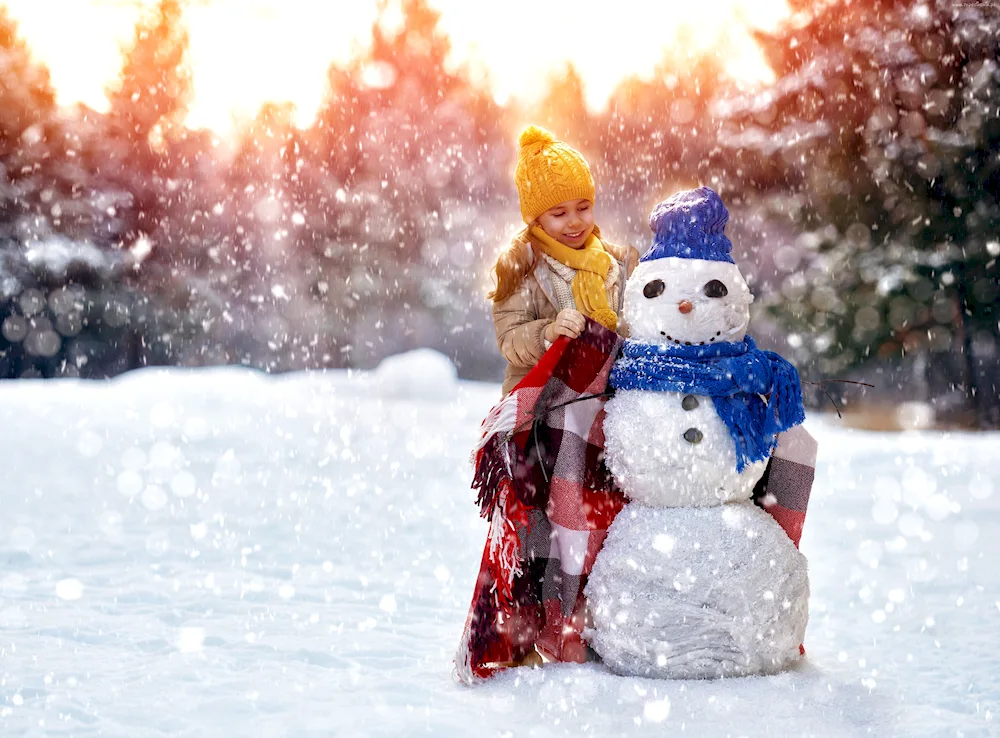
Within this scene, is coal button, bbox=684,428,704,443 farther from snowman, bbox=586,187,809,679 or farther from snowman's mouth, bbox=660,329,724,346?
snowman's mouth, bbox=660,329,724,346

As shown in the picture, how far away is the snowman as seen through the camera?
238 centimetres

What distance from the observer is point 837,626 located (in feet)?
10.8

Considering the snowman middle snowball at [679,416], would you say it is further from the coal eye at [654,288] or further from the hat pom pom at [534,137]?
the hat pom pom at [534,137]

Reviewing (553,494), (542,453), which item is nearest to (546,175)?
(542,453)

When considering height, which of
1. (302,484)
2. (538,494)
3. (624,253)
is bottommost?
(302,484)

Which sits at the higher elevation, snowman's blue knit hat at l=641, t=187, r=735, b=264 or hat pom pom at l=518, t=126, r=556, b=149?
hat pom pom at l=518, t=126, r=556, b=149

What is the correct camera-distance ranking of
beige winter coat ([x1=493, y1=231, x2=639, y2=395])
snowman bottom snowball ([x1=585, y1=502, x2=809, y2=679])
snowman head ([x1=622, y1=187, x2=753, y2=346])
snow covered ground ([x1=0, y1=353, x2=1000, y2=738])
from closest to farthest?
1. snow covered ground ([x1=0, y1=353, x2=1000, y2=738])
2. snowman bottom snowball ([x1=585, y1=502, x2=809, y2=679])
3. snowman head ([x1=622, y1=187, x2=753, y2=346])
4. beige winter coat ([x1=493, y1=231, x2=639, y2=395])

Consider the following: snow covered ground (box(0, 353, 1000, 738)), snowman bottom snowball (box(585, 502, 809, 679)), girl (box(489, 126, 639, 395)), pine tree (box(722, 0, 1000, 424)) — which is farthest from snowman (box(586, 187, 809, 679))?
pine tree (box(722, 0, 1000, 424))

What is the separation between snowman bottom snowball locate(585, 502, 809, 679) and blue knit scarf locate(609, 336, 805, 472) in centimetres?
21

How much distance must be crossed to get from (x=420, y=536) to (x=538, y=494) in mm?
2402

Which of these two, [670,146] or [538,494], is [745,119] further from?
[538,494]

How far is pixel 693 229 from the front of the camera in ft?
8.35

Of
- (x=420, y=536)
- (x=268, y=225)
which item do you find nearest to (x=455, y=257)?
(x=268, y=225)

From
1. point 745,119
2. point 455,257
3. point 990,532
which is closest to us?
point 990,532
